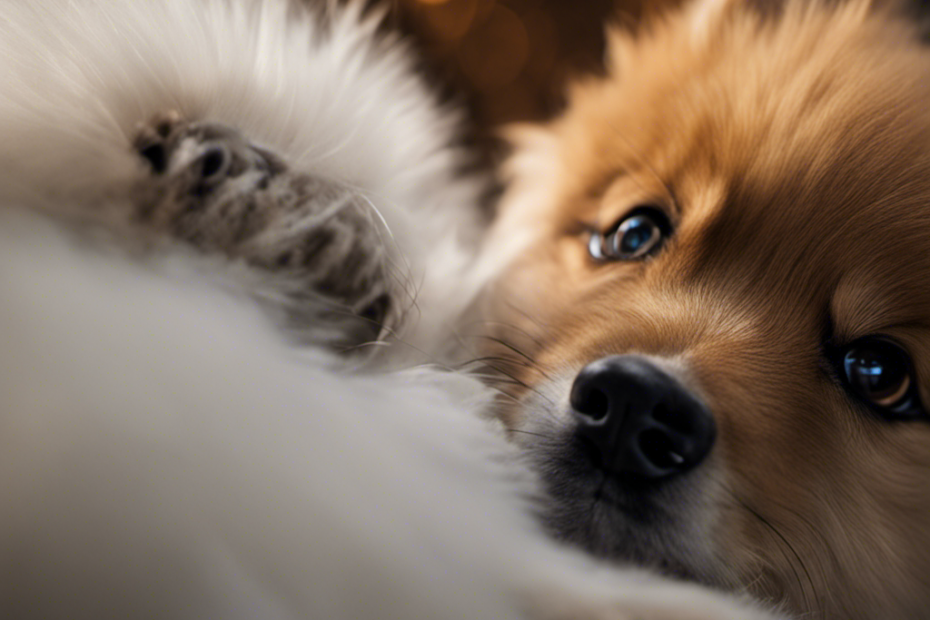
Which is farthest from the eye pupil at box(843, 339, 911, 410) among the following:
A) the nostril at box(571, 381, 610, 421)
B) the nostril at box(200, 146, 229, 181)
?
the nostril at box(200, 146, 229, 181)

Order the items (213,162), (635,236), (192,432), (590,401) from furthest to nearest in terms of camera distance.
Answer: (635,236) → (590,401) → (213,162) → (192,432)

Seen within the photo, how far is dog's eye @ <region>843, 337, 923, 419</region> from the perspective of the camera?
889 millimetres

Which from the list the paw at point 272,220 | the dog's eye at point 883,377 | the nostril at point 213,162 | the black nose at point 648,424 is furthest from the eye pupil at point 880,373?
the nostril at point 213,162

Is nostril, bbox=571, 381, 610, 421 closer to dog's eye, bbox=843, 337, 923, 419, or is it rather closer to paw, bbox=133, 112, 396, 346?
paw, bbox=133, 112, 396, 346

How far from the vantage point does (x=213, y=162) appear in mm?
707

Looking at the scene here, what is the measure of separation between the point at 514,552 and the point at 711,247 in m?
0.63

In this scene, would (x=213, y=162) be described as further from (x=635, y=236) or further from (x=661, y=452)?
(x=635, y=236)

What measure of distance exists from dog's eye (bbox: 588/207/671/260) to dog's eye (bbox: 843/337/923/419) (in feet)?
1.13

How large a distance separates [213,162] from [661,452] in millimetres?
594

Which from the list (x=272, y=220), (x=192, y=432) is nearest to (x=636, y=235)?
(x=272, y=220)

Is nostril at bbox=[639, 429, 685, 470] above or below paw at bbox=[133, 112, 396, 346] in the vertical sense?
below

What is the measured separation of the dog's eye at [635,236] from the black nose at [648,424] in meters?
0.40

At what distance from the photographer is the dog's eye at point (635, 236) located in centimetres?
113

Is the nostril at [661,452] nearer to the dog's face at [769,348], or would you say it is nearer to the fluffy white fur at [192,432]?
the dog's face at [769,348]
